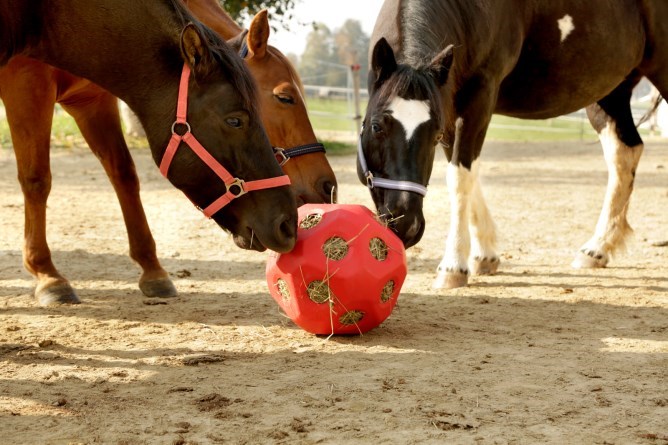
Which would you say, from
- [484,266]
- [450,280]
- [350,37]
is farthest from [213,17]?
[350,37]

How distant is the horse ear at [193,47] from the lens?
3.18 m

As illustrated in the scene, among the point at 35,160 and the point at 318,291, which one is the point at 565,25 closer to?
the point at 318,291

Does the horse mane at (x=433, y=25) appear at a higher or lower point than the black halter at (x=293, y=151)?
higher

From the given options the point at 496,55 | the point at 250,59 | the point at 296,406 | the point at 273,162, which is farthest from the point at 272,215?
the point at 496,55

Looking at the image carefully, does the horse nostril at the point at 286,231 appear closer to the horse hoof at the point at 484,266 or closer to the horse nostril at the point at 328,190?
the horse nostril at the point at 328,190

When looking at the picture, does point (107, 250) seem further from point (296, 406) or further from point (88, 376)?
point (296, 406)

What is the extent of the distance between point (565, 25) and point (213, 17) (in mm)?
2439

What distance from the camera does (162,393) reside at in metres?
3.20

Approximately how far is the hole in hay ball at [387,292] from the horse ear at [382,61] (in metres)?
1.28

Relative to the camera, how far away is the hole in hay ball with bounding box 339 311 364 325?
3.86 meters

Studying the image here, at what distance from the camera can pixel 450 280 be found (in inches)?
206

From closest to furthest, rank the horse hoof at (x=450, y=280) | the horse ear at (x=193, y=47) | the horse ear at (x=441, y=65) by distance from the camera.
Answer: the horse ear at (x=193, y=47)
the horse ear at (x=441, y=65)
the horse hoof at (x=450, y=280)

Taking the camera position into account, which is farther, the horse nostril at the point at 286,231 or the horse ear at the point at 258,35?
the horse ear at the point at 258,35

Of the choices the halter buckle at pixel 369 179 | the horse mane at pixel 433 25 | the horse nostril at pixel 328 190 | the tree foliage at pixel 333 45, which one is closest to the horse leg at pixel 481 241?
the horse mane at pixel 433 25
